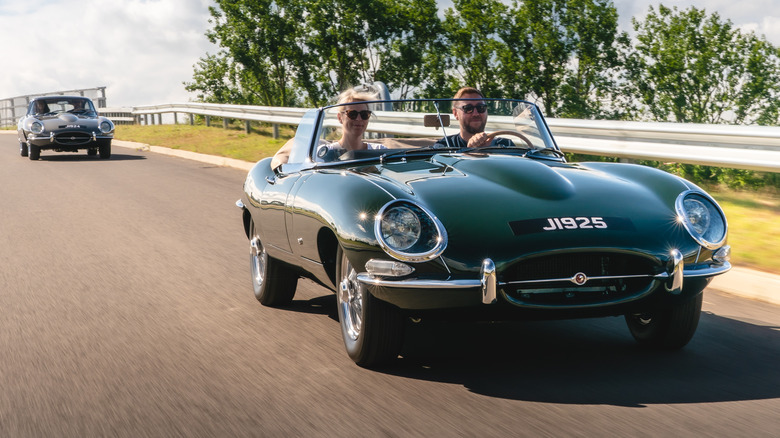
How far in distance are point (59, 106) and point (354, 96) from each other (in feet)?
55.7

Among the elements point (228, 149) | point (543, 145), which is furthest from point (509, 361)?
point (228, 149)

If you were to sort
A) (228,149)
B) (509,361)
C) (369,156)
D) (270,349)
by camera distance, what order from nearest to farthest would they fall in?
(509,361)
(270,349)
(369,156)
(228,149)

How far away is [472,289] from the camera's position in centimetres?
375

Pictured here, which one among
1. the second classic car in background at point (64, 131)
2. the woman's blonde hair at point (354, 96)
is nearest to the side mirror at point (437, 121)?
the woman's blonde hair at point (354, 96)

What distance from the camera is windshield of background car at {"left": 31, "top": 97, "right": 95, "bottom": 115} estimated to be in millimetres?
20531

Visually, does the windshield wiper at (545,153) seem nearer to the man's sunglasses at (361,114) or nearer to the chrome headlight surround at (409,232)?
the man's sunglasses at (361,114)

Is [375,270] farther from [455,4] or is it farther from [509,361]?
[455,4]

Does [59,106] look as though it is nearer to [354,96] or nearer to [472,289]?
[354,96]

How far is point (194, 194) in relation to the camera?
12406 mm

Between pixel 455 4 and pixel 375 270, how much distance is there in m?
63.8

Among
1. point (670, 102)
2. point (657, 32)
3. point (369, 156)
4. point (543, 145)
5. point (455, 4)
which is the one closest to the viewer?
point (369, 156)

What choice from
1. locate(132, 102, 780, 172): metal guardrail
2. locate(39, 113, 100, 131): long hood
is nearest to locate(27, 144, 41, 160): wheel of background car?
locate(39, 113, 100, 131): long hood

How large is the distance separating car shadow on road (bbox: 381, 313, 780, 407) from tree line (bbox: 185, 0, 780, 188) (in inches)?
1986

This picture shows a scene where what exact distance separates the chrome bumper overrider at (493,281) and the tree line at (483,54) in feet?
168
